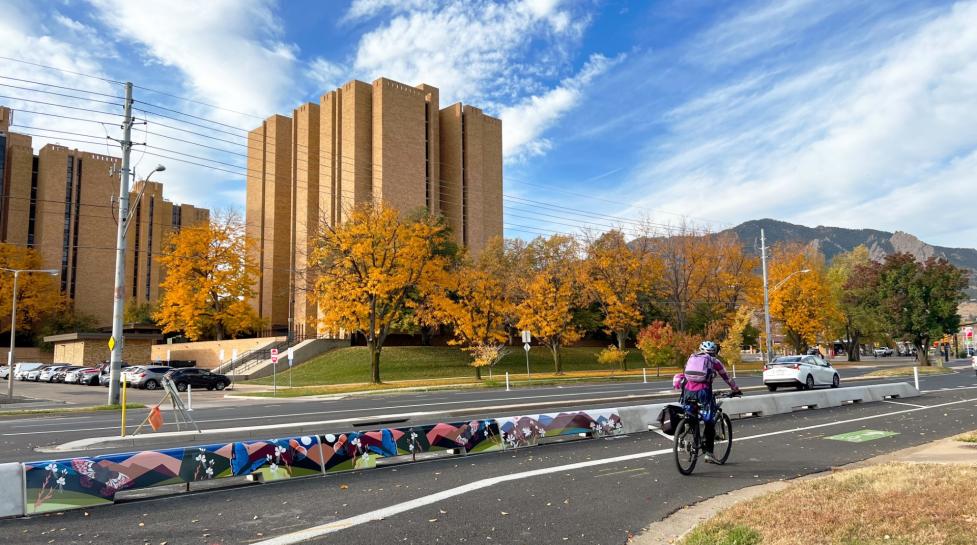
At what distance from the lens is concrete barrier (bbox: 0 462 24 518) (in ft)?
23.2

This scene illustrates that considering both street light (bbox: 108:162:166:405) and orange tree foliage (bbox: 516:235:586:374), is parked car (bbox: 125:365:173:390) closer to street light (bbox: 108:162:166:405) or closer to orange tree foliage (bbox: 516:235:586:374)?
street light (bbox: 108:162:166:405)

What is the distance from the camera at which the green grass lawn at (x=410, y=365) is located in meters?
46.8

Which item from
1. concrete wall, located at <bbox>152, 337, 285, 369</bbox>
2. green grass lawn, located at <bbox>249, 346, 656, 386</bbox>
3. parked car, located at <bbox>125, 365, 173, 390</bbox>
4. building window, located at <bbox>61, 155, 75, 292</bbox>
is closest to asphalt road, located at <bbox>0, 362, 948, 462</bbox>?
parked car, located at <bbox>125, 365, 173, 390</bbox>

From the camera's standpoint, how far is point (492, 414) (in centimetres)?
1703

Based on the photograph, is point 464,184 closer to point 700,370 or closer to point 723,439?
point 723,439

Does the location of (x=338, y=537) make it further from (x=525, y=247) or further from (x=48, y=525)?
(x=525, y=247)

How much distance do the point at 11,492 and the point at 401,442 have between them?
490cm

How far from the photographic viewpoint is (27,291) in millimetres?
71562

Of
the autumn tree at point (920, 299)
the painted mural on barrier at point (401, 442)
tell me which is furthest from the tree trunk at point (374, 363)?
the autumn tree at point (920, 299)

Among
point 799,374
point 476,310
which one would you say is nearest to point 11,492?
point 799,374

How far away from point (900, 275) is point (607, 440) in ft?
146

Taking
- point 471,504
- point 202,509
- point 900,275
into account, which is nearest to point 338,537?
point 471,504

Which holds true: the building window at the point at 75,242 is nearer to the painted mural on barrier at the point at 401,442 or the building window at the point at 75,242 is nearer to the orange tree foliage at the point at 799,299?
the orange tree foliage at the point at 799,299

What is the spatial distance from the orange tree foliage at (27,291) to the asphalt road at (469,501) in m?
75.3
